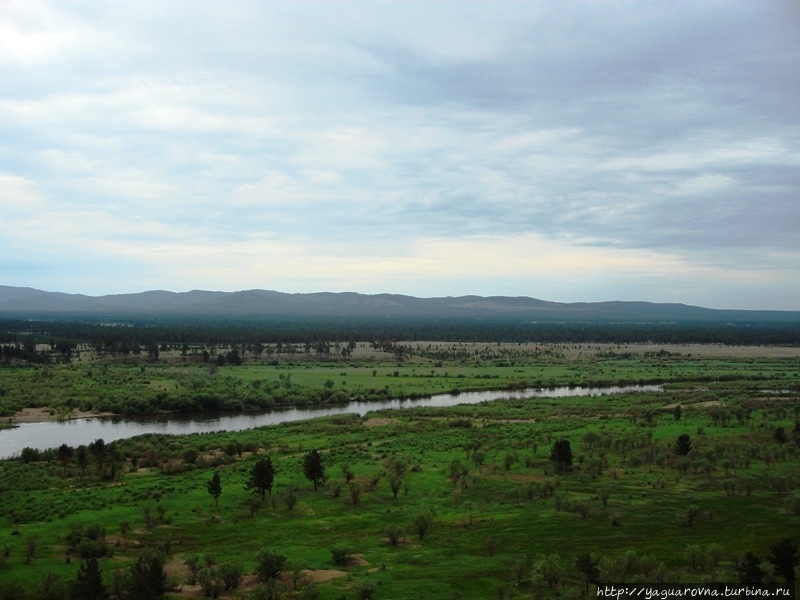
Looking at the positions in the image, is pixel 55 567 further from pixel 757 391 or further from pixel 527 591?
pixel 757 391

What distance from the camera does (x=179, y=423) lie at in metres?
64.1

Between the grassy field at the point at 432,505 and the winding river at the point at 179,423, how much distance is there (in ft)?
28.4

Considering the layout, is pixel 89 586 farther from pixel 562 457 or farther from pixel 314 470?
pixel 562 457

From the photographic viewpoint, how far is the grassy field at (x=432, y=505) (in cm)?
2070

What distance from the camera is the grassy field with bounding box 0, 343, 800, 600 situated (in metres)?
20.7

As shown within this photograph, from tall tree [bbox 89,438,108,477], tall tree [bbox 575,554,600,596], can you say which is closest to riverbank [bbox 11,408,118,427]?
tall tree [bbox 89,438,108,477]

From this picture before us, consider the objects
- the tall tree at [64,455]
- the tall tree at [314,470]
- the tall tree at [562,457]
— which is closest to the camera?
the tall tree at [314,470]

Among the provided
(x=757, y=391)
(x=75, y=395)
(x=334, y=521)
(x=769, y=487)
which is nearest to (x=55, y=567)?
(x=334, y=521)

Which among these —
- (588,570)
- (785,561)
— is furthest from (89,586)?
(785,561)

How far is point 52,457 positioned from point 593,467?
34747 millimetres

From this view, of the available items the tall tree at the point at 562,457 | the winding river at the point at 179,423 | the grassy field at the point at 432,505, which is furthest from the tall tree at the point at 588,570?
the winding river at the point at 179,423

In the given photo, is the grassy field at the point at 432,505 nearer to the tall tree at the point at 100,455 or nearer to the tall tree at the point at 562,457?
the tall tree at the point at 100,455

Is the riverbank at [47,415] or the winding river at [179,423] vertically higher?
the riverbank at [47,415]

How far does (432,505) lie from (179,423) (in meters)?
41.4
